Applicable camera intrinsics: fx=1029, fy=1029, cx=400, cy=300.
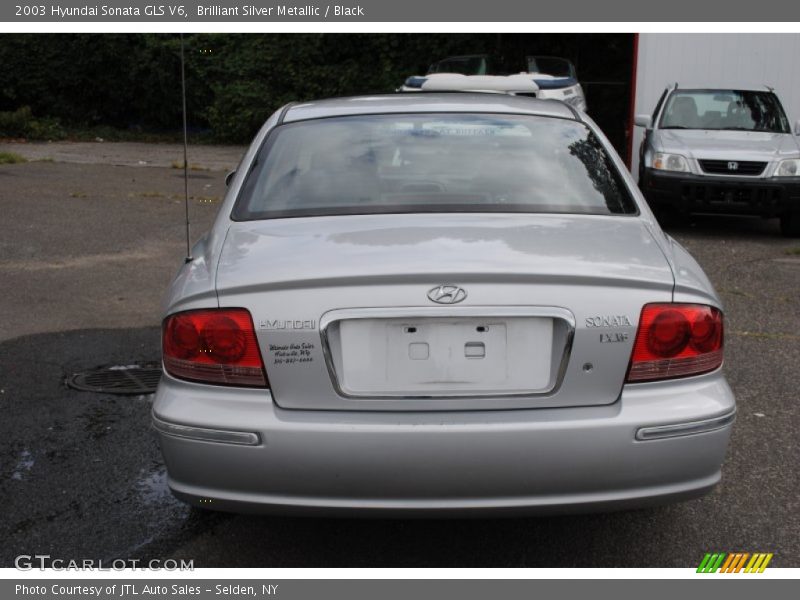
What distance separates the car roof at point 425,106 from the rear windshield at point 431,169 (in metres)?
0.07

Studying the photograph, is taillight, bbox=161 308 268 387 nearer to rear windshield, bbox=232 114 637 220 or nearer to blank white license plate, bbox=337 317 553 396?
blank white license plate, bbox=337 317 553 396

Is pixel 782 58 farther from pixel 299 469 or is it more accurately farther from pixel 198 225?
pixel 299 469

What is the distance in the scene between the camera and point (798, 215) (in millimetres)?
10547

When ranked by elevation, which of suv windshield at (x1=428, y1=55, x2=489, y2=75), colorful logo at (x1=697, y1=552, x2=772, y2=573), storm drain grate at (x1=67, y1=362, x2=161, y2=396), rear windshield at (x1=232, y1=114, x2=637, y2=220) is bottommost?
storm drain grate at (x1=67, y1=362, x2=161, y2=396)

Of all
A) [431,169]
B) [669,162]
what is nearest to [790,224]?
[669,162]

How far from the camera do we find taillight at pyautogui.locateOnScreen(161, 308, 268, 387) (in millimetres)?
3010

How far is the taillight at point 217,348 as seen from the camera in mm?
3010

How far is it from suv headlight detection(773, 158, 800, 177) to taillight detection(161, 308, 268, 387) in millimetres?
8597

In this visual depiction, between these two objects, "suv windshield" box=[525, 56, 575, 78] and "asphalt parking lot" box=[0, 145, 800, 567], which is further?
"suv windshield" box=[525, 56, 575, 78]

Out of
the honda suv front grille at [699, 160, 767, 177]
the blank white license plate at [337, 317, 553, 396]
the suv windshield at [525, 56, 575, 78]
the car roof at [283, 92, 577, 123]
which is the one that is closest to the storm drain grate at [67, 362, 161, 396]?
the car roof at [283, 92, 577, 123]

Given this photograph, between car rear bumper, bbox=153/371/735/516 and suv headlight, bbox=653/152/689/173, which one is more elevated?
car rear bumper, bbox=153/371/735/516

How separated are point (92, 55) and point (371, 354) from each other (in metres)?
21.0

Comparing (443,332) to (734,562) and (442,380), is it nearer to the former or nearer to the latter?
Answer: (442,380)

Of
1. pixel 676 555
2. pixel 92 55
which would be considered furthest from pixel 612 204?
pixel 92 55
